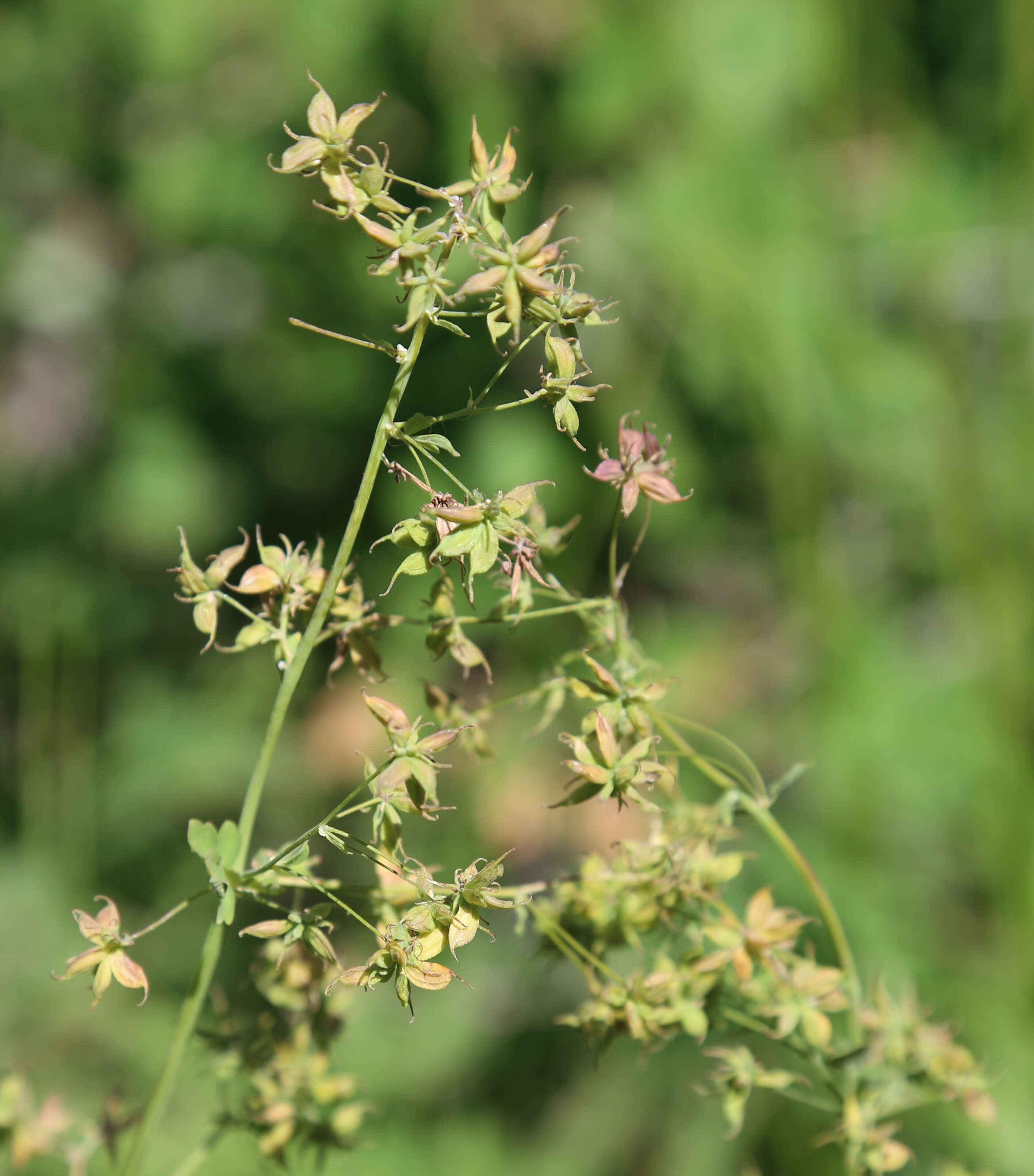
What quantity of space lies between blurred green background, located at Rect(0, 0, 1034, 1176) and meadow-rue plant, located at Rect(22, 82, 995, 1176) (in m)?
0.93

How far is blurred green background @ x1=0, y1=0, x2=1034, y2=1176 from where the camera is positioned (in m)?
1.82

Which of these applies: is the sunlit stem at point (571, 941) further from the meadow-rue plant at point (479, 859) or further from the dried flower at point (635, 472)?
the dried flower at point (635, 472)

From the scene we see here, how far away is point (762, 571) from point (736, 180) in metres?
0.90

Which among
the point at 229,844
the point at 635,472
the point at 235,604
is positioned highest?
the point at 635,472

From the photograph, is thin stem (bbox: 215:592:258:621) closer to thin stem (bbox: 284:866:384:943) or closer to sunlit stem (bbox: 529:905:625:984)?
thin stem (bbox: 284:866:384:943)

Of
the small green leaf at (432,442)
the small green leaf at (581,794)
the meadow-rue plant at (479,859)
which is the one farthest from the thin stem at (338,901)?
the small green leaf at (432,442)

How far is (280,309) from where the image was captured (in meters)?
2.38

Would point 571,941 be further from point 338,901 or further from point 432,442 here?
point 432,442

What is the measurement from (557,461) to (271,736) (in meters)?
1.58

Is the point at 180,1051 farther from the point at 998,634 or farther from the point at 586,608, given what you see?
the point at 998,634

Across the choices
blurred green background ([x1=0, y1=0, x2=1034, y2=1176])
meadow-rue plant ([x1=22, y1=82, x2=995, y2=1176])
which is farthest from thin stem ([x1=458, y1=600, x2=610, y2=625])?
blurred green background ([x1=0, y1=0, x2=1034, y2=1176])

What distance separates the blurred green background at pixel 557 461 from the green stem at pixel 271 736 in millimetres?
951

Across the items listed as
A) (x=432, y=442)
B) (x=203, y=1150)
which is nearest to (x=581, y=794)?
(x=432, y=442)

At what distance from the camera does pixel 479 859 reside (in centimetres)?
47
